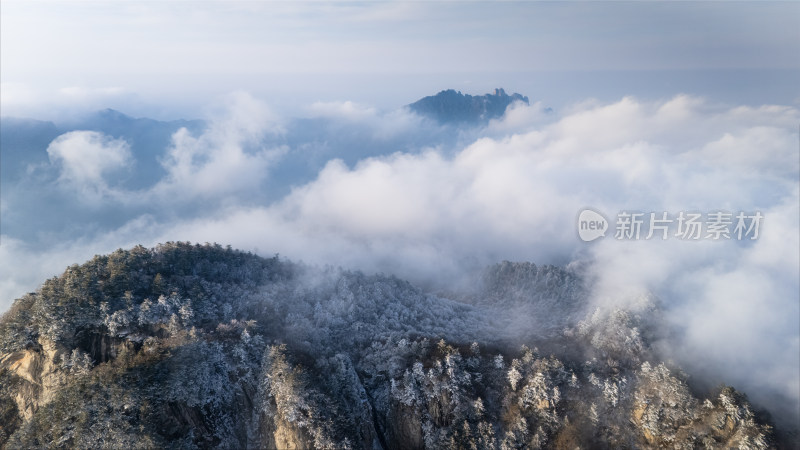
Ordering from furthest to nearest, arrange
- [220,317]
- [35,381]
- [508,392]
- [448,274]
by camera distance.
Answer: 1. [448,274]
2. [220,317]
3. [508,392]
4. [35,381]

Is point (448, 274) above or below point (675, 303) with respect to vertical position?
below

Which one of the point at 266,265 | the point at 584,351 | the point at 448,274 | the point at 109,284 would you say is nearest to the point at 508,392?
the point at 584,351

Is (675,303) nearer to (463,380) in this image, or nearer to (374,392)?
(463,380)

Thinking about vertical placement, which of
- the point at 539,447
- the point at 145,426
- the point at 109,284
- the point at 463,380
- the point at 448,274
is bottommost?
the point at 448,274

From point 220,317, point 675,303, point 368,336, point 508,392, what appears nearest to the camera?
point 508,392

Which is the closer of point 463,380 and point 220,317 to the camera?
point 463,380

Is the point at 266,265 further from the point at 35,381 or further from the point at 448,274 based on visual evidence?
the point at 448,274
